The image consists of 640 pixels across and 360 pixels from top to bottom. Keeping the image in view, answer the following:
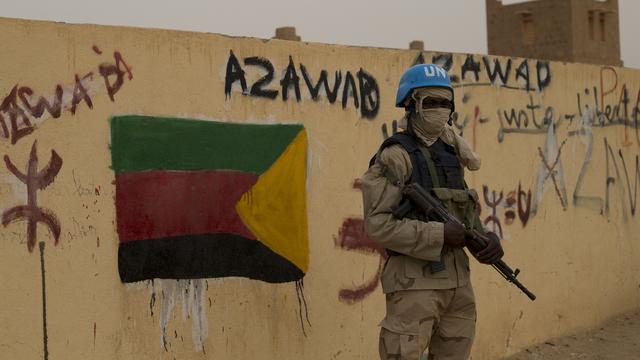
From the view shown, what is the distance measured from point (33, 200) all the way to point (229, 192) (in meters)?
0.96

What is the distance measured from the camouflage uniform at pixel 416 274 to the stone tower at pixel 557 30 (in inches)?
808

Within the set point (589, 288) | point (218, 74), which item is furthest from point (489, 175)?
point (218, 74)

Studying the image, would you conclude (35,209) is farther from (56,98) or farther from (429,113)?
(429,113)

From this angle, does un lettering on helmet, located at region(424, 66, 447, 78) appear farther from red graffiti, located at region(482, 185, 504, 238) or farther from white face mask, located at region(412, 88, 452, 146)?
red graffiti, located at region(482, 185, 504, 238)

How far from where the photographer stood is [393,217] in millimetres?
3873

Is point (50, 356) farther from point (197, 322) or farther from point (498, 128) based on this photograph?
point (498, 128)

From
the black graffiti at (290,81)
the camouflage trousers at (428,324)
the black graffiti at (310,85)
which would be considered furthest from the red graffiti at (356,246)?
the camouflage trousers at (428,324)

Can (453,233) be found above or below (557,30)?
below

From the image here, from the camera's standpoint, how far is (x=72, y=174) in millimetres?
4195

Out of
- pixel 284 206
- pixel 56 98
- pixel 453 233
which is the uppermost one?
pixel 56 98

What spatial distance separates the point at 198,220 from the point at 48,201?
0.74 metres

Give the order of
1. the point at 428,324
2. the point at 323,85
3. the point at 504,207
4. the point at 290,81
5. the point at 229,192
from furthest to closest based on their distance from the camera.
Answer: the point at 504,207
the point at 323,85
the point at 290,81
the point at 229,192
the point at 428,324

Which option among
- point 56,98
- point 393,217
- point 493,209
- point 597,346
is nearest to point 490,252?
point 393,217

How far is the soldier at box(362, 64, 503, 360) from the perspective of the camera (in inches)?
151
